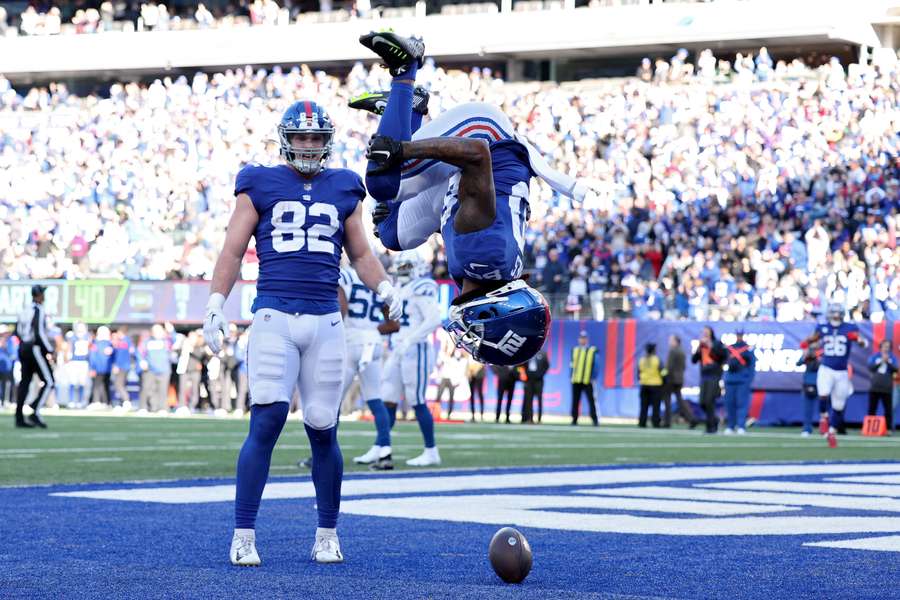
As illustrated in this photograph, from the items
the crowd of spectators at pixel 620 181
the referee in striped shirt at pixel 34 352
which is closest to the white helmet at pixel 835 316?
the crowd of spectators at pixel 620 181

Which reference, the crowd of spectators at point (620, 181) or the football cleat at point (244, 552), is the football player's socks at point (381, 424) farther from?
the crowd of spectators at point (620, 181)

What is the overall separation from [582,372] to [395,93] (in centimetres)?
1923

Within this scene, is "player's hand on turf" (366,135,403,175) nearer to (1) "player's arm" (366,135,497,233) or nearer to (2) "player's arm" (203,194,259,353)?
(1) "player's arm" (366,135,497,233)

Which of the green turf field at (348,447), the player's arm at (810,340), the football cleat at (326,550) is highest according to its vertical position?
the player's arm at (810,340)

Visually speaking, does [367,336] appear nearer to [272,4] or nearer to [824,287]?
[824,287]

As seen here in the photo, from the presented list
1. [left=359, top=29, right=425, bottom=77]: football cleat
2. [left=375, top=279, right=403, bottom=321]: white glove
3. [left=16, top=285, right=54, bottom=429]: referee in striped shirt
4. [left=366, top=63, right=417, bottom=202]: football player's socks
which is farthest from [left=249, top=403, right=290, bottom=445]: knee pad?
[left=16, top=285, right=54, bottom=429]: referee in striped shirt

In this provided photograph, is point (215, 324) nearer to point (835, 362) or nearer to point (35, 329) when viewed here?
point (35, 329)

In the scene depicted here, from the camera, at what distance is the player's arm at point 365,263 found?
7.09 metres

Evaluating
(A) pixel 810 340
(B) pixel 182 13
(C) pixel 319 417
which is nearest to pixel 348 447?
(C) pixel 319 417

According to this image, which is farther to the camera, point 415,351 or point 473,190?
point 415,351

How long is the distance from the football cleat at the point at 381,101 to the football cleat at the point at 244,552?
1.95m

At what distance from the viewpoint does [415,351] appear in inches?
535

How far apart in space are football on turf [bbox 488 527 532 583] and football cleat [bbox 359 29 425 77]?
1926mm

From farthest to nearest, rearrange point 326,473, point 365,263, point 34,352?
point 34,352 → point 365,263 → point 326,473
